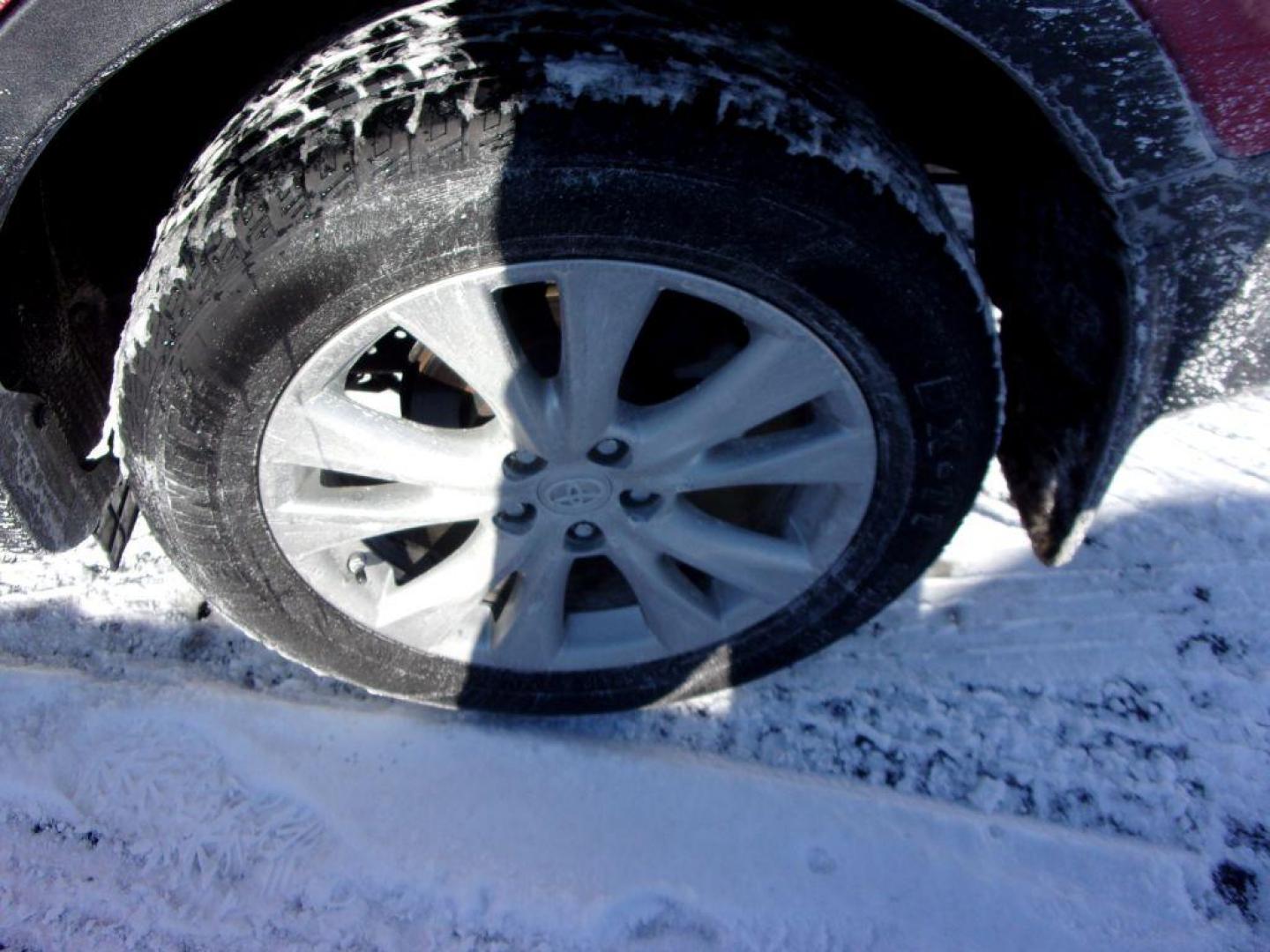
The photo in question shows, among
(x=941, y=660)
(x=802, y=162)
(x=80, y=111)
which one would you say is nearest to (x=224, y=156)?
(x=80, y=111)

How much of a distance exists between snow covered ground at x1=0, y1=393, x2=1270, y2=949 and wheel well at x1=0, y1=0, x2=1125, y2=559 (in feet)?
1.55

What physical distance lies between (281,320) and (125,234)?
0.67 meters

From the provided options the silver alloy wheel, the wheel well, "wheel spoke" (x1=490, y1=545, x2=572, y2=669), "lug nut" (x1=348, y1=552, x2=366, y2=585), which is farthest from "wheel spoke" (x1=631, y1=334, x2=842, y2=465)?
"lug nut" (x1=348, y1=552, x2=366, y2=585)

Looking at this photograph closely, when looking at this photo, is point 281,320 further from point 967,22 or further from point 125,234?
point 967,22

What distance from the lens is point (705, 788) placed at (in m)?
2.09

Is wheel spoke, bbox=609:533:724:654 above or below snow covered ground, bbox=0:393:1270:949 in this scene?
above

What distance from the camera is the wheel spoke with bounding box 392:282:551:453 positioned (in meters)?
1.51

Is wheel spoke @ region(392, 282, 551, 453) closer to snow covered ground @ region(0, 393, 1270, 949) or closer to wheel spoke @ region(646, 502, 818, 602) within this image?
wheel spoke @ region(646, 502, 818, 602)

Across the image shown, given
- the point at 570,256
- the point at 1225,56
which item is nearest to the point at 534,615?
the point at 570,256

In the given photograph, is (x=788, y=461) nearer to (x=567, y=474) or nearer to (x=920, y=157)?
(x=567, y=474)

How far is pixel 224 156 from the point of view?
151 cm

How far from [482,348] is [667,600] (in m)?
0.64

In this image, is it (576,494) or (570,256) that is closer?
(570,256)

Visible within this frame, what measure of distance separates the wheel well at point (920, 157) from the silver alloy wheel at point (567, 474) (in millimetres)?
416
